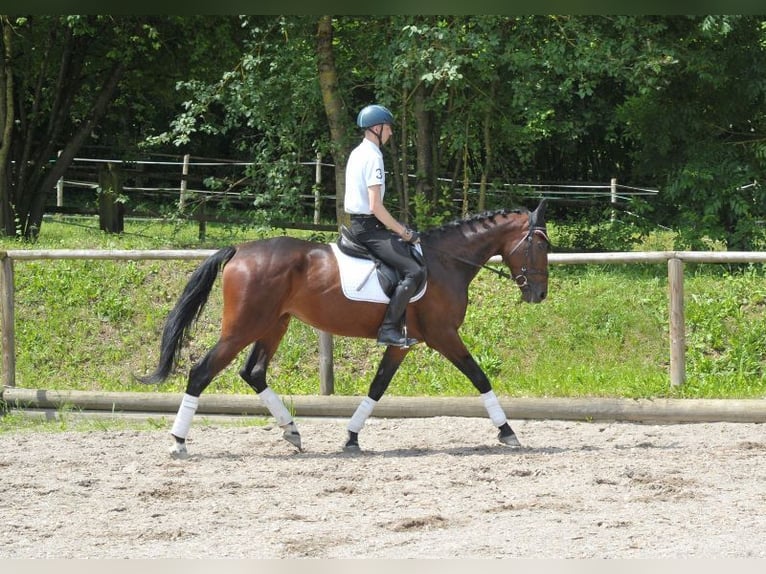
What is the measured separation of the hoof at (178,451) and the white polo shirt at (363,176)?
205 cm

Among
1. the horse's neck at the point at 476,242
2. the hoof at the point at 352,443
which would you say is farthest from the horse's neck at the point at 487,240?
the hoof at the point at 352,443

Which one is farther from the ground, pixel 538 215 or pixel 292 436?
pixel 538 215

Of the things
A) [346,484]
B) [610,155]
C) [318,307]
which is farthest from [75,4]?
[610,155]

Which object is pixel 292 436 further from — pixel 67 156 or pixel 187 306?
pixel 67 156

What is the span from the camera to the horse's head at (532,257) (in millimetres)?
7816

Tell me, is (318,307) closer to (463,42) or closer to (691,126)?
(463,42)

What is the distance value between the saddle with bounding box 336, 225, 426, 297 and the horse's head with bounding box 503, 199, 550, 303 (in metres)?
0.81

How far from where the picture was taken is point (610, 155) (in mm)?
24203

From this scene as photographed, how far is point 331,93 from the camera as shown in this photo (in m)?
13.4

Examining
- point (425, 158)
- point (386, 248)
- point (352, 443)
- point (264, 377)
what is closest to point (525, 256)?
point (386, 248)

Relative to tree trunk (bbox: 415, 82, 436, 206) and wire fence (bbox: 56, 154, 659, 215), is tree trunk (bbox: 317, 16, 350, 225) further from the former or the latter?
tree trunk (bbox: 415, 82, 436, 206)

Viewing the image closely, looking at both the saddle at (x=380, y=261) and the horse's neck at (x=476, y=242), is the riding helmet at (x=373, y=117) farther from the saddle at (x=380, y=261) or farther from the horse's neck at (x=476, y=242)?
the horse's neck at (x=476, y=242)

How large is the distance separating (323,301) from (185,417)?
1.27 m

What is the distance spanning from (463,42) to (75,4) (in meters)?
10.5
